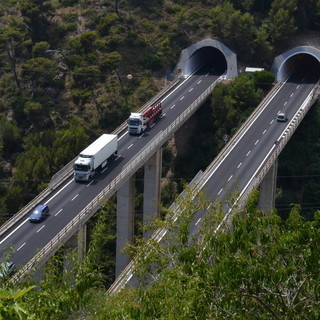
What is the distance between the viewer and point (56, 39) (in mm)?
95500

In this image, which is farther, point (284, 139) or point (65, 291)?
point (284, 139)

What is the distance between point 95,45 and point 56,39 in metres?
7.29

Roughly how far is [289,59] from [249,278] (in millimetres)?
76685

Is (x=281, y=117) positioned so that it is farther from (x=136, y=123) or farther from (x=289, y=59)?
(x=289, y=59)

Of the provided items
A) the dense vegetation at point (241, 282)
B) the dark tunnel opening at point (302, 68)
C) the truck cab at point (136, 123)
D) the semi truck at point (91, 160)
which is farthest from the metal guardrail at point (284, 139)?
the dense vegetation at point (241, 282)

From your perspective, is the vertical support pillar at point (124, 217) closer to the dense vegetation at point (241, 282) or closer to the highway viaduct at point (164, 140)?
the highway viaduct at point (164, 140)

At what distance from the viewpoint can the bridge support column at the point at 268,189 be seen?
6872 cm

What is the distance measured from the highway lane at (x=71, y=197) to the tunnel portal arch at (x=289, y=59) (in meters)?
12.9

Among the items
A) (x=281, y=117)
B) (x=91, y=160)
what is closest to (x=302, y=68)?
(x=281, y=117)

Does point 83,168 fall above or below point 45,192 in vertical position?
above

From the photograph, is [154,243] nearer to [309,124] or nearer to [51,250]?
[51,250]

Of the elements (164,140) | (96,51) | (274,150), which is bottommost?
(274,150)

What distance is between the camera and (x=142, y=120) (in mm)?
72312

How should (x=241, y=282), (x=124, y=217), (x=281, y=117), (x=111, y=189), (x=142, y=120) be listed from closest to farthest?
1. (x=241, y=282)
2. (x=111, y=189)
3. (x=124, y=217)
4. (x=142, y=120)
5. (x=281, y=117)
